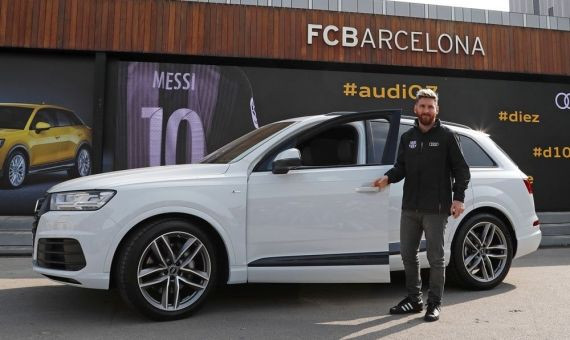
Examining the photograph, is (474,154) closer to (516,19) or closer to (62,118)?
(62,118)

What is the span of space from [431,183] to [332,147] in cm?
95

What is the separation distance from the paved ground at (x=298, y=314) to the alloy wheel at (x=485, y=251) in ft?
0.66

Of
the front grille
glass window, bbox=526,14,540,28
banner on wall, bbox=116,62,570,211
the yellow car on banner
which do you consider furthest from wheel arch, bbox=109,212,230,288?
glass window, bbox=526,14,540,28

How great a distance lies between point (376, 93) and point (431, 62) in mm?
1442

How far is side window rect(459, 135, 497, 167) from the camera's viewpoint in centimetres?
500

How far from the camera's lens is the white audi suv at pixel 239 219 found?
3.70m

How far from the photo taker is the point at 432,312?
387cm

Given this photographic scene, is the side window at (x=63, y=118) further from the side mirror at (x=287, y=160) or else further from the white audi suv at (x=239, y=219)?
the side mirror at (x=287, y=160)

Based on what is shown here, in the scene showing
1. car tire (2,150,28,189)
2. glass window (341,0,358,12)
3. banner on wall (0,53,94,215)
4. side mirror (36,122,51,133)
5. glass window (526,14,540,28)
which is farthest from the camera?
glass window (526,14,540,28)

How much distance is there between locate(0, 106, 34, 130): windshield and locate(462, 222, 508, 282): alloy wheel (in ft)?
28.9

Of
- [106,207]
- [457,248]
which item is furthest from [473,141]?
[106,207]

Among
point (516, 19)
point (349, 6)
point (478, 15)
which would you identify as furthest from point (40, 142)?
point (516, 19)

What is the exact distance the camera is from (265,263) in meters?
3.98

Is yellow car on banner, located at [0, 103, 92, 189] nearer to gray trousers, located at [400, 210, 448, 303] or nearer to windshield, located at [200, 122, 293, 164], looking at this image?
windshield, located at [200, 122, 293, 164]
